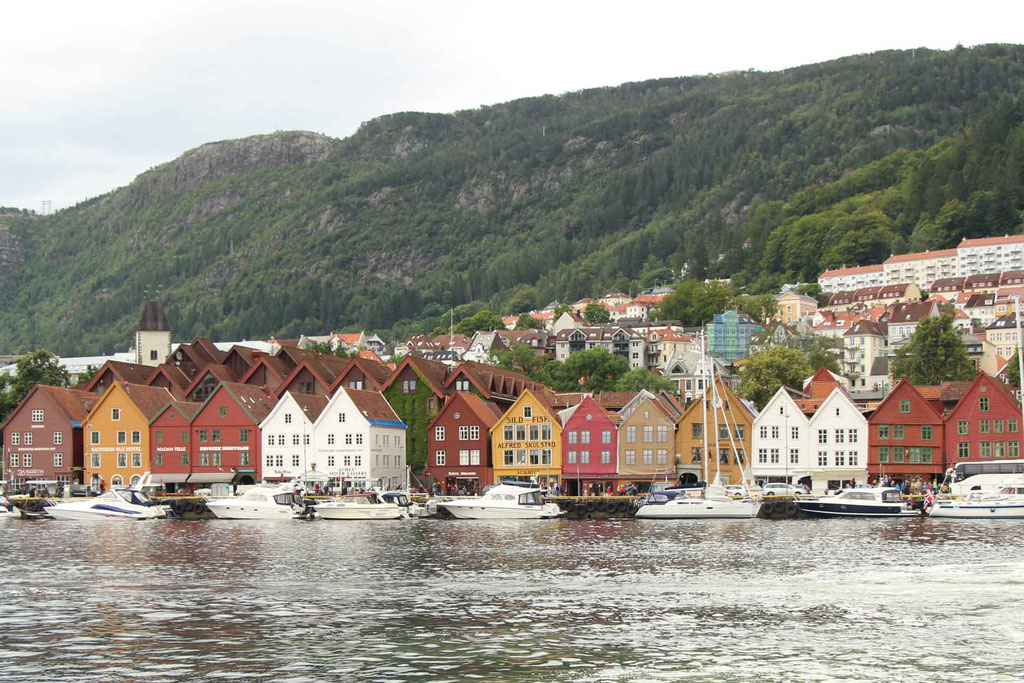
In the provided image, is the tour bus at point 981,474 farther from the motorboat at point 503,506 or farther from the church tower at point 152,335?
the church tower at point 152,335

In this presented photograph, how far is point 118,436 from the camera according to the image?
124m

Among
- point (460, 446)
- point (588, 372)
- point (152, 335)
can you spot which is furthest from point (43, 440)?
point (588, 372)

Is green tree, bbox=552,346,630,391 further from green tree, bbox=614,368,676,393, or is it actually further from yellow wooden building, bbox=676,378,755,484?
yellow wooden building, bbox=676,378,755,484

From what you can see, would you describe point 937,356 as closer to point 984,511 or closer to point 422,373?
point 422,373

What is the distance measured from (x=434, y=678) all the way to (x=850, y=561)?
3327 cm

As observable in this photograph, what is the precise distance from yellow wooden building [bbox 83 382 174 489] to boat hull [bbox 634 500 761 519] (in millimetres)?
52925

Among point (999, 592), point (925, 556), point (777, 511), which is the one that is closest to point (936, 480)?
point (777, 511)

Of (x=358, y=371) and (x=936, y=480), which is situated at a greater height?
(x=358, y=371)

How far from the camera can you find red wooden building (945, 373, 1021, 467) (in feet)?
366

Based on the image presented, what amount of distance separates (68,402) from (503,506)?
55.1 meters

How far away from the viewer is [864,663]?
37.4m

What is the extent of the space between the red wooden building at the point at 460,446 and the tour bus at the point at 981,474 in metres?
42.1

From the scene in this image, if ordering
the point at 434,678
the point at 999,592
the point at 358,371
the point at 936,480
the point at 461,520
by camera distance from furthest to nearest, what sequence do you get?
the point at 358,371
the point at 936,480
the point at 461,520
the point at 999,592
the point at 434,678

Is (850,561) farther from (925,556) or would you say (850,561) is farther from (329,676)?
(329,676)
